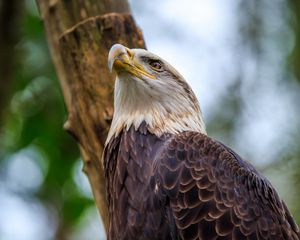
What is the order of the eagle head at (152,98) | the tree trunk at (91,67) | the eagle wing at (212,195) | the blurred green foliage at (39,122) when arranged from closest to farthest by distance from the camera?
the eagle wing at (212,195), the eagle head at (152,98), the tree trunk at (91,67), the blurred green foliage at (39,122)

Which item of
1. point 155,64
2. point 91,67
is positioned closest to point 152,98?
point 155,64

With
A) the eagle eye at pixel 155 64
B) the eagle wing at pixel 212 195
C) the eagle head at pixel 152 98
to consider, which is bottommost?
the eagle wing at pixel 212 195

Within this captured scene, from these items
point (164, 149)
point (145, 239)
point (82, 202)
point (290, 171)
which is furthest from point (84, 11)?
point (82, 202)

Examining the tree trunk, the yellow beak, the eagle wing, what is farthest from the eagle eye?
the eagle wing

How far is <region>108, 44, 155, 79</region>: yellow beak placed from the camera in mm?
A: 6137

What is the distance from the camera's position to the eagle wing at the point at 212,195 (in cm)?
567

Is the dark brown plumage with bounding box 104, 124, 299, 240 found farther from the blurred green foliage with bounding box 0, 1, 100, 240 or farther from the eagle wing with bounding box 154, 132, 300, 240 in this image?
the blurred green foliage with bounding box 0, 1, 100, 240

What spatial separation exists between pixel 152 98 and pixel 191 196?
1232 millimetres

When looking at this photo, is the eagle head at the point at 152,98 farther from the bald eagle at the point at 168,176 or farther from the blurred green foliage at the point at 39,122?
the blurred green foliage at the point at 39,122

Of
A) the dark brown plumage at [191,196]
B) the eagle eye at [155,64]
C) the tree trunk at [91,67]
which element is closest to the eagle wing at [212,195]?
the dark brown plumage at [191,196]

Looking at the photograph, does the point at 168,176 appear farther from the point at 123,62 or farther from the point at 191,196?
the point at 123,62

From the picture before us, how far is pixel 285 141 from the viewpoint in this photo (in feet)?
30.1

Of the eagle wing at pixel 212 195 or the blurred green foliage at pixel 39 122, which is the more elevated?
the blurred green foliage at pixel 39 122

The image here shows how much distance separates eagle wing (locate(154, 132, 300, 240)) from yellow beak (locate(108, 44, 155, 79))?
768 mm
